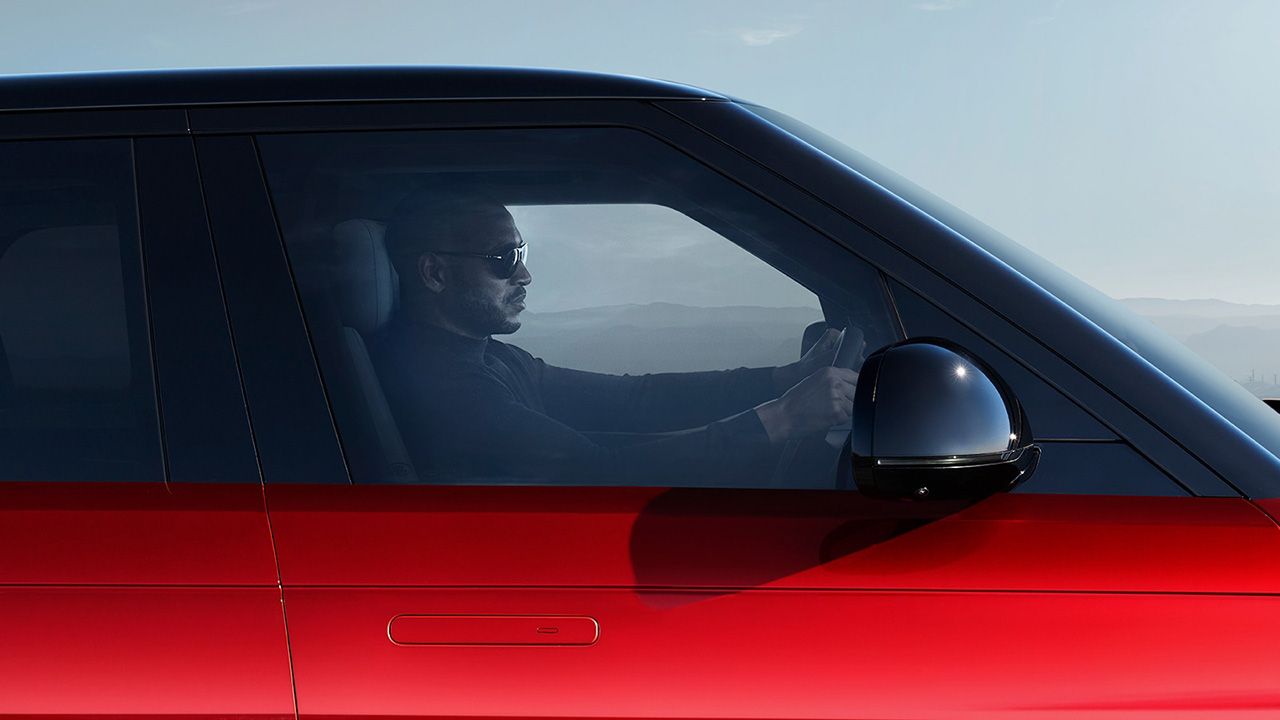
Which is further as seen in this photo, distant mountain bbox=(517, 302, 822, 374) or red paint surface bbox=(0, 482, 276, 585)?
distant mountain bbox=(517, 302, 822, 374)

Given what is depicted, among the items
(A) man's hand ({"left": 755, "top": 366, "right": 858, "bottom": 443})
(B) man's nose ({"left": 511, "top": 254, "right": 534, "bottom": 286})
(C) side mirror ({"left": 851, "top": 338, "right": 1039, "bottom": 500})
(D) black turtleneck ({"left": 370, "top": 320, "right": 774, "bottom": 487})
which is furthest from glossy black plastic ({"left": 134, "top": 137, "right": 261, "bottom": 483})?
(C) side mirror ({"left": 851, "top": 338, "right": 1039, "bottom": 500})

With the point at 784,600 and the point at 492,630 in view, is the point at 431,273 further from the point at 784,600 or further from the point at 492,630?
the point at 784,600

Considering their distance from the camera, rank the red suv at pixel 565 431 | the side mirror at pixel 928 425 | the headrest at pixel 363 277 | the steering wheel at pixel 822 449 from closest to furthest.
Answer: the side mirror at pixel 928 425 < the red suv at pixel 565 431 < the steering wheel at pixel 822 449 < the headrest at pixel 363 277

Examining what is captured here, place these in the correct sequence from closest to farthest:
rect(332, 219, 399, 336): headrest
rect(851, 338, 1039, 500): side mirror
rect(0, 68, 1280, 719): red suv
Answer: rect(851, 338, 1039, 500): side mirror
rect(0, 68, 1280, 719): red suv
rect(332, 219, 399, 336): headrest

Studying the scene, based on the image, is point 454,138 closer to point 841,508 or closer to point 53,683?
point 841,508

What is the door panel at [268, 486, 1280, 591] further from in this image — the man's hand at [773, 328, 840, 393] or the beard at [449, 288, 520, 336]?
the beard at [449, 288, 520, 336]

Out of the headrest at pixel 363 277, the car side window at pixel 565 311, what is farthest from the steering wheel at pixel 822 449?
the headrest at pixel 363 277

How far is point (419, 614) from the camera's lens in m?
1.52

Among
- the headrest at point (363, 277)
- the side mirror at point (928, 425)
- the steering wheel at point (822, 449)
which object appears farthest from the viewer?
the headrest at point (363, 277)

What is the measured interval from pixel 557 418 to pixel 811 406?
0.41 meters

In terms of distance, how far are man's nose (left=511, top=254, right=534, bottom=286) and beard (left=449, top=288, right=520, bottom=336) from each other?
0.12ft

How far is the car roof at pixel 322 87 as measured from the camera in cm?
181

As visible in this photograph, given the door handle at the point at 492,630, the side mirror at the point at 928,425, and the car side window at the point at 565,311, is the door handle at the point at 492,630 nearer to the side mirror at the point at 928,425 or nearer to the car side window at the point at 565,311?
the car side window at the point at 565,311

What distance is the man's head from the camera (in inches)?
69.7
